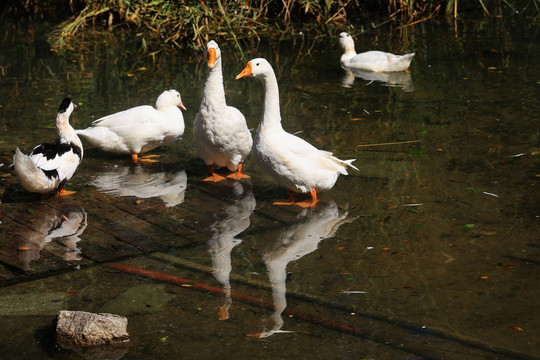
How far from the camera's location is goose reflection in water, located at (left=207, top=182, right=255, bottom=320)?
4727 millimetres

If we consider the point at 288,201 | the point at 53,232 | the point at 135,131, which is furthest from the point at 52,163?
the point at 288,201

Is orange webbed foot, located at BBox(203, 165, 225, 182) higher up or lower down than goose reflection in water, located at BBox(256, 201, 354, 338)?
higher up

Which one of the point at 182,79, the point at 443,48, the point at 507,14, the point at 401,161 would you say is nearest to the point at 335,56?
the point at 443,48

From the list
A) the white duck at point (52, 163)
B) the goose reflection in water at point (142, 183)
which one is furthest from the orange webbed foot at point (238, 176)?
the white duck at point (52, 163)

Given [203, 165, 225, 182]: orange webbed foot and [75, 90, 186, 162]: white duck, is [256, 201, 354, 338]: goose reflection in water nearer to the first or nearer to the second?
[203, 165, 225, 182]: orange webbed foot

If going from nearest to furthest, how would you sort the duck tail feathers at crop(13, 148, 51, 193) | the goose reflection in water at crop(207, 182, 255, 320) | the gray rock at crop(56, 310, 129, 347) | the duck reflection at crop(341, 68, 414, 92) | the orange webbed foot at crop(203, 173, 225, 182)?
the gray rock at crop(56, 310, 129, 347)
the goose reflection in water at crop(207, 182, 255, 320)
the duck tail feathers at crop(13, 148, 51, 193)
the orange webbed foot at crop(203, 173, 225, 182)
the duck reflection at crop(341, 68, 414, 92)

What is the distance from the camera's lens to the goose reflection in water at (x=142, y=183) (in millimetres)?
6328

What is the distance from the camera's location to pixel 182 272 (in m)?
4.84

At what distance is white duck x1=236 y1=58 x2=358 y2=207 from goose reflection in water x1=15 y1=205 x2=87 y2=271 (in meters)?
1.60

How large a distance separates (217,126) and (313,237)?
1.64m

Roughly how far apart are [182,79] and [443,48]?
13.7 ft

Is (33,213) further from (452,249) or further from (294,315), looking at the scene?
(452,249)

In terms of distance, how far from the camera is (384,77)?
32.4 ft

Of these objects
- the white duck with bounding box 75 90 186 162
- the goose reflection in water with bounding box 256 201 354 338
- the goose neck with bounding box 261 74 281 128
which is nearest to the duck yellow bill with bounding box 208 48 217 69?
the goose neck with bounding box 261 74 281 128
